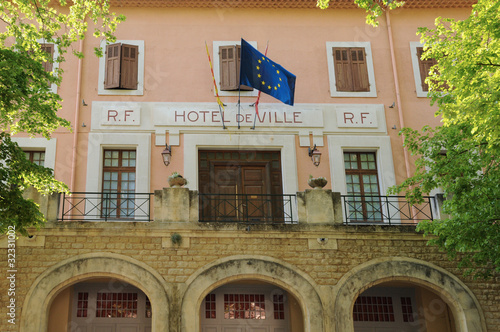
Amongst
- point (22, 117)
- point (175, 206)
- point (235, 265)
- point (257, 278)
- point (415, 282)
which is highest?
point (22, 117)

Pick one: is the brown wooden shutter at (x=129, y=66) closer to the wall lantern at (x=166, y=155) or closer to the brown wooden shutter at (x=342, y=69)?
the wall lantern at (x=166, y=155)

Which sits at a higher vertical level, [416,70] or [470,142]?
[416,70]

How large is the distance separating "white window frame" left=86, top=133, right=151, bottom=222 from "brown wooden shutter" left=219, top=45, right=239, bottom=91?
261 centimetres

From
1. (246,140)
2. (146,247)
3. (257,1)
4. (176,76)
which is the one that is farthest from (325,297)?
(257,1)

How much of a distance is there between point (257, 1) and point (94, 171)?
6.85 metres

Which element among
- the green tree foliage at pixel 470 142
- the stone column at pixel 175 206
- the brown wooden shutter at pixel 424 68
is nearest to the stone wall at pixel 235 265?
the stone column at pixel 175 206

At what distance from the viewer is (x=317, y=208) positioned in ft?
40.3

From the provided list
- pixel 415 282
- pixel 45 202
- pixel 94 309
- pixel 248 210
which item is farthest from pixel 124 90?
pixel 415 282

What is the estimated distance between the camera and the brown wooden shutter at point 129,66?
15133 millimetres

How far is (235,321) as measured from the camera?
44.3 ft

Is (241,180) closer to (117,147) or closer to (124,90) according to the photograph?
(117,147)

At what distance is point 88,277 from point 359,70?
9360 millimetres

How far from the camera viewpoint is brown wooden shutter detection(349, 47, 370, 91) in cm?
1556

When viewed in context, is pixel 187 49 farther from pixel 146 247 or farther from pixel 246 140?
pixel 146 247
